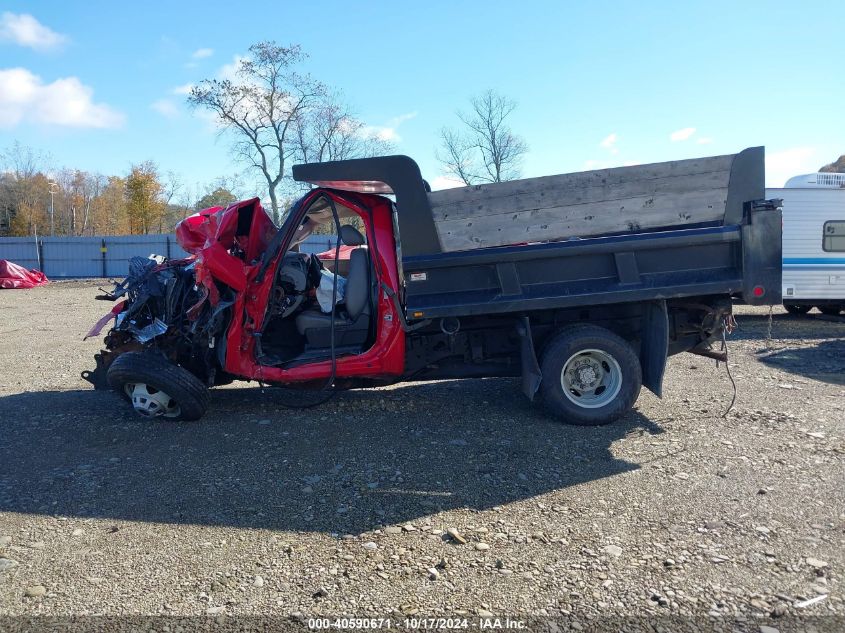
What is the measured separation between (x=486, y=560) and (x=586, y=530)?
70 centimetres

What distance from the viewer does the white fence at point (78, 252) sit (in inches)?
1378

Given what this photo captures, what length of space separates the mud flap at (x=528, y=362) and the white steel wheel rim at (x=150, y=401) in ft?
10.4

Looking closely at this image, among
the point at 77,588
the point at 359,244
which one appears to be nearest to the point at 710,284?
the point at 359,244

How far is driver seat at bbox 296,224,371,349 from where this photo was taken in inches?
244

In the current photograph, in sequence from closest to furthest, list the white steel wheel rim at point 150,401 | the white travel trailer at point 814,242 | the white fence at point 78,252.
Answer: the white steel wheel rim at point 150,401, the white travel trailer at point 814,242, the white fence at point 78,252

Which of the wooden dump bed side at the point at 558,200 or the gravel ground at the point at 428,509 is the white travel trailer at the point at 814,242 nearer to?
the gravel ground at the point at 428,509

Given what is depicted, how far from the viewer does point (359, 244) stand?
19.9 feet

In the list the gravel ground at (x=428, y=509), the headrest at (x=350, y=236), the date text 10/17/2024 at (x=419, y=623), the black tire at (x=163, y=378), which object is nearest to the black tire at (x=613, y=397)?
the gravel ground at (x=428, y=509)

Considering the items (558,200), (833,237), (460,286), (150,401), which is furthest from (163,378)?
(833,237)

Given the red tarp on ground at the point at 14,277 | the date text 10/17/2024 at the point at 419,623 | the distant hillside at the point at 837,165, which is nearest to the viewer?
the date text 10/17/2024 at the point at 419,623

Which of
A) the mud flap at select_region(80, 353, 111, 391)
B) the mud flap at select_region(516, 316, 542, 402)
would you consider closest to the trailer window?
the mud flap at select_region(516, 316, 542, 402)

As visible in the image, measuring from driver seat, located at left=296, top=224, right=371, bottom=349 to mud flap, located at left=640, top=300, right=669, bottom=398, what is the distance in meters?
2.53

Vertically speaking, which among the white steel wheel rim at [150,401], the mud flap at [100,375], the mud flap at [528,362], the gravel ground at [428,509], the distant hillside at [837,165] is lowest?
the gravel ground at [428,509]

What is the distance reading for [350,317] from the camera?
6.28 m
